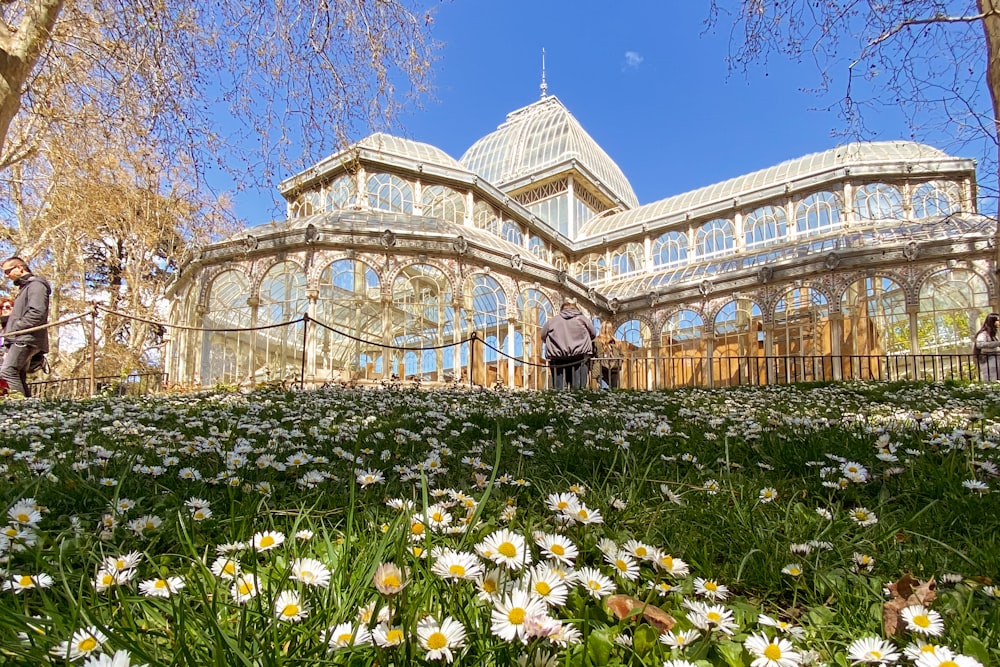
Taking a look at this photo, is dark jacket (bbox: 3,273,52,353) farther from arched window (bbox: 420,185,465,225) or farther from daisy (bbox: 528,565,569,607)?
arched window (bbox: 420,185,465,225)

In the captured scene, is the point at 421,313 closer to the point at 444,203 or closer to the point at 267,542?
the point at 444,203

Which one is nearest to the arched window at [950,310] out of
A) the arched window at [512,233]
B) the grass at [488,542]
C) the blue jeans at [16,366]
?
the arched window at [512,233]

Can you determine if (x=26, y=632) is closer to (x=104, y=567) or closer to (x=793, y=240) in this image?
(x=104, y=567)

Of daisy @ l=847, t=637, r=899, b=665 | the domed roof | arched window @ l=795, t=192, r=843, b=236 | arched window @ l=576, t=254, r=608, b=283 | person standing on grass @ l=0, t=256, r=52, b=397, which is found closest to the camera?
daisy @ l=847, t=637, r=899, b=665

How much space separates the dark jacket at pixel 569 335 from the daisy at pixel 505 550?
1092 centimetres

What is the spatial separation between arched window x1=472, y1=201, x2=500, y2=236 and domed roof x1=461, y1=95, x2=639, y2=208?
9.08 meters

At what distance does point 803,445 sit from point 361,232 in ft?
58.1

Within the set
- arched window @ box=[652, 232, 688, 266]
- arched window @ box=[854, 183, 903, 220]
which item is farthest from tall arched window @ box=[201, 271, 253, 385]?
arched window @ box=[854, 183, 903, 220]

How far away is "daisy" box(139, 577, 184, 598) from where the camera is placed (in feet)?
4.85

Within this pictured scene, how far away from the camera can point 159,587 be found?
4.95 ft

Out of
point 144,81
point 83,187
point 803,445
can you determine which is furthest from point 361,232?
point 803,445

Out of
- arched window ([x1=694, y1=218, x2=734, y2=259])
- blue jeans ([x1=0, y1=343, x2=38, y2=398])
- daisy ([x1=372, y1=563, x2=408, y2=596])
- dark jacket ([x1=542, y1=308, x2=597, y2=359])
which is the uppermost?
arched window ([x1=694, y1=218, x2=734, y2=259])

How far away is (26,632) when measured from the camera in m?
1.33

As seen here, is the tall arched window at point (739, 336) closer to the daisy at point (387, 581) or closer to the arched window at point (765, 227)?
the arched window at point (765, 227)
